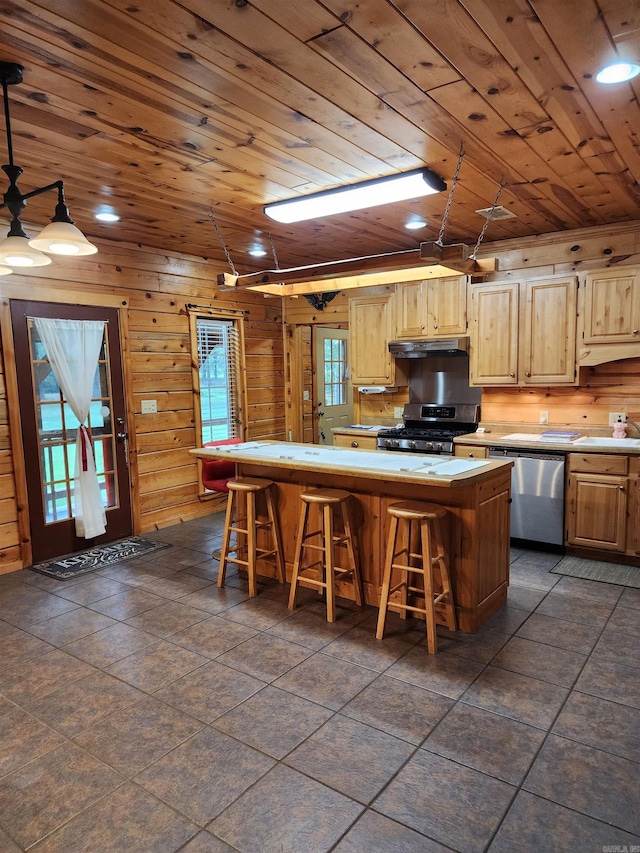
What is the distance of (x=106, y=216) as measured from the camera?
13.2ft

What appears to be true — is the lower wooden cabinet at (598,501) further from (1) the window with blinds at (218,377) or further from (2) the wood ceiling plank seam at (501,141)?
(1) the window with blinds at (218,377)

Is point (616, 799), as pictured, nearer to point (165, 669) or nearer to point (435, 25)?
point (165, 669)

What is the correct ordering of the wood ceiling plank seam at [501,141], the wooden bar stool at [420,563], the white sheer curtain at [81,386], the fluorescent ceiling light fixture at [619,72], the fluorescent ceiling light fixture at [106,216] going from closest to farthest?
the fluorescent ceiling light fixture at [619,72] → the wood ceiling plank seam at [501,141] → the wooden bar stool at [420,563] → the fluorescent ceiling light fixture at [106,216] → the white sheer curtain at [81,386]

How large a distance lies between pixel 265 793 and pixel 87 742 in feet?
2.66

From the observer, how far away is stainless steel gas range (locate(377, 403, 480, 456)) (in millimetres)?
5020

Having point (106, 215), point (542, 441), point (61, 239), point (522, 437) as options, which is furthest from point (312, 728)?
point (106, 215)

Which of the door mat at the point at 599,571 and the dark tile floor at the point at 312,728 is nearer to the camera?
the dark tile floor at the point at 312,728

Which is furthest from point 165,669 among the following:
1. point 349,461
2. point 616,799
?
point 616,799

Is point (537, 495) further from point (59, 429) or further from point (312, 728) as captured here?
point (59, 429)

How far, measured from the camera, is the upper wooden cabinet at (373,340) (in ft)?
18.1

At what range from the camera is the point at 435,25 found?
1804 millimetres

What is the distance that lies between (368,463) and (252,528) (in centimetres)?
92

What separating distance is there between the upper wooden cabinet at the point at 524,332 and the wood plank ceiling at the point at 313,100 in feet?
2.72

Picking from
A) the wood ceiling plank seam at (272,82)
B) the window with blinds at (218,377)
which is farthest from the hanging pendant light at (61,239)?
the window with blinds at (218,377)
